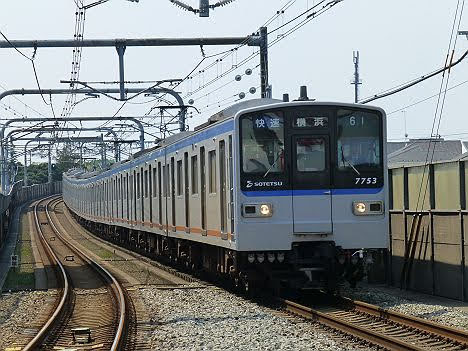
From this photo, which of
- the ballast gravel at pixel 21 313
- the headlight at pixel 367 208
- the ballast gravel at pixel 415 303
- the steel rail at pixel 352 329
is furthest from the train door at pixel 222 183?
the ballast gravel at pixel 21 313

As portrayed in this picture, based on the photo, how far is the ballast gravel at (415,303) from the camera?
1142 cm

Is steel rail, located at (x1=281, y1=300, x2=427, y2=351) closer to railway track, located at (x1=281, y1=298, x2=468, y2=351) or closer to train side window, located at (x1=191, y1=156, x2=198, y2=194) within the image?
railway track, located at (x1=281, y1=298, x2=468, y2=351)

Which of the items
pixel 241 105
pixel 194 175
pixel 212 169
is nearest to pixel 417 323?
pixel 241 105

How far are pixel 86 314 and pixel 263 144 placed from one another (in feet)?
11.8

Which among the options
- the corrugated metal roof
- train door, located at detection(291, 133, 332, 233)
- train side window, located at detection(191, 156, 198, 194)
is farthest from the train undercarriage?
the corrugated metal roof

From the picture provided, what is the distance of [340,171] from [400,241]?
3.42 m

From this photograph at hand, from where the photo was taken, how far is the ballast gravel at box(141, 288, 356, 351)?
9781 mm

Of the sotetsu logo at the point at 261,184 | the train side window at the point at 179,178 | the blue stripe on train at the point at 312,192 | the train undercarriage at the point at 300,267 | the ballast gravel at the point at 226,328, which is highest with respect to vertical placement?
the train side window at the point at 179,178

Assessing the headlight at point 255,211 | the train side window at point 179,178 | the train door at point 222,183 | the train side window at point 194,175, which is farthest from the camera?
the train side window at point 179,178

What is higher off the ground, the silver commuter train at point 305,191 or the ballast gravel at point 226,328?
the silver commuter train at point 305,191

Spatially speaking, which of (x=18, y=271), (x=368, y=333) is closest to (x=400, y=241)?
(x=368, y=333)

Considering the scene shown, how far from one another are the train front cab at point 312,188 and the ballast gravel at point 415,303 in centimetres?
83

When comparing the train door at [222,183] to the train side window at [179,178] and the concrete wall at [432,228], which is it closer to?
the concrete wall at [432,228]

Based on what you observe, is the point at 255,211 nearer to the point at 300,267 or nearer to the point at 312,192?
the point at 312,192
